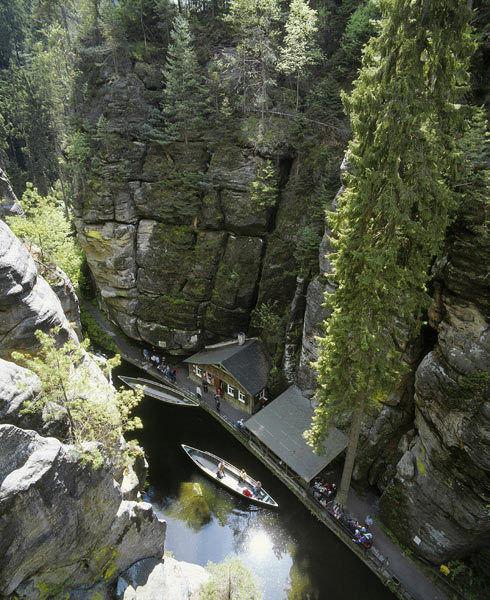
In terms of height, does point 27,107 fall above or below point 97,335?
above

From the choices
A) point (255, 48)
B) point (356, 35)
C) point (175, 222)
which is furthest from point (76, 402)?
point (356, 35)

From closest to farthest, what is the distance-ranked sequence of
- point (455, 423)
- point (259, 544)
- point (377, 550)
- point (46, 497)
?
point (46, 497) < point (455, 423) < point (377, 550) < point (259, 544)

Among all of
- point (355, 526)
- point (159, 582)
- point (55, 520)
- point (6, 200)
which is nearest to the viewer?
point (55, 520)

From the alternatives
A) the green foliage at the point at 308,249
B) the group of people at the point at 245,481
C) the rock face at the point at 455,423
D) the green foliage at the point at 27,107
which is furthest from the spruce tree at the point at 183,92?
the group of people at the point at 245,481

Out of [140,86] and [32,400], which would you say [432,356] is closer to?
[32,400]

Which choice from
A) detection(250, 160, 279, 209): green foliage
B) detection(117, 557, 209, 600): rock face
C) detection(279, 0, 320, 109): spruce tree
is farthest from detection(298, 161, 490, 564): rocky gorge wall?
detection(279, 0, 320, 109): spruce tree

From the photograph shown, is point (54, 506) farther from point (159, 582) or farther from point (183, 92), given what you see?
point (183, 92)

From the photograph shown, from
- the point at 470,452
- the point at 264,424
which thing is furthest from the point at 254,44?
the point at 470,452

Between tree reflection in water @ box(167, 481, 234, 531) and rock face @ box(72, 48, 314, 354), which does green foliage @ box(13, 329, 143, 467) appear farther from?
rock face @ box(72, 48, 314, 354)
